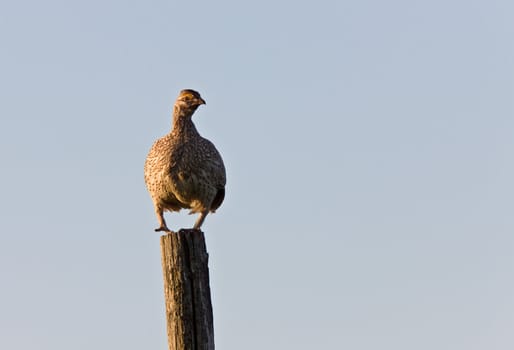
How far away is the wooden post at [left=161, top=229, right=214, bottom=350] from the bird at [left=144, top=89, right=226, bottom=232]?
2391 mm

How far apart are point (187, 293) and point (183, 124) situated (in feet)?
12.4

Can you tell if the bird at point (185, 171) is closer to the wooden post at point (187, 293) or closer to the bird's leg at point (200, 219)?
the bird's leg at point (200, 219)

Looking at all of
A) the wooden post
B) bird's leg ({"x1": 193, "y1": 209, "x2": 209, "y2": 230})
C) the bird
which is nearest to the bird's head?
the bird

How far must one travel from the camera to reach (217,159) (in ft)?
36.3

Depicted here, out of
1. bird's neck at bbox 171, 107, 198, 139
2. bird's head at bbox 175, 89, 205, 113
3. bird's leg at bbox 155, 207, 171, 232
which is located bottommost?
bird's leg at bbox 155, 207, 171, 232

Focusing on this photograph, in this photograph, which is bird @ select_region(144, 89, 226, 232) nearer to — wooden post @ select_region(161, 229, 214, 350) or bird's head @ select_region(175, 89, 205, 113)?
bird's head @ select_region(175, 89, 205, 113)

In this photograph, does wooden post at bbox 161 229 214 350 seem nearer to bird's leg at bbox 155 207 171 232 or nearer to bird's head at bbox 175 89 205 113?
bird's leg at bbox 155 207 171 232

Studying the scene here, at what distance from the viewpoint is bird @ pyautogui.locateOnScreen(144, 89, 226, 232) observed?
1066 centimetres

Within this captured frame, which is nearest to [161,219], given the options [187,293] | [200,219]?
[200,219]

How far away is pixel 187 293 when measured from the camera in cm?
778

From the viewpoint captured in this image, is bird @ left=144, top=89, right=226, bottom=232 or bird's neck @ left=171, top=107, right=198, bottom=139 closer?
bird @ left=144, top=89, right=226, bottom=232

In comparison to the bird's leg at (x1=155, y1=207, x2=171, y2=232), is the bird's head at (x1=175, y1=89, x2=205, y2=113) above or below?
above

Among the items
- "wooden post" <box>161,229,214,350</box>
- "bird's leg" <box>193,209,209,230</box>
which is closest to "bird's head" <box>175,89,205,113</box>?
"bird's leg" <box>193,209,209,230</box>

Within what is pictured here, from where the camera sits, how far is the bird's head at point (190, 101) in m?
11.3
